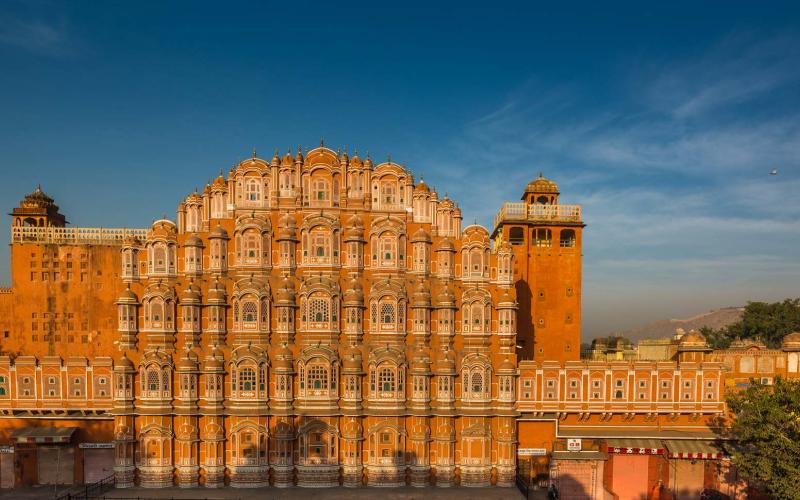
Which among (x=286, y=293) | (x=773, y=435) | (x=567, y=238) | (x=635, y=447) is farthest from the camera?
(x=567, y=238)

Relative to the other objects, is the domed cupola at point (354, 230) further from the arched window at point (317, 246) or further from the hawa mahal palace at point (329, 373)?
the arched window at point (317, 246)

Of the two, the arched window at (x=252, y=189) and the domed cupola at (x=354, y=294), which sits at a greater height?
the arched window at (x=252, y=189)

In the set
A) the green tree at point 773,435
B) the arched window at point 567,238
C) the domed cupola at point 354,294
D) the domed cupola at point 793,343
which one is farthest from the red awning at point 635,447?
the domed cupola at point 354,294

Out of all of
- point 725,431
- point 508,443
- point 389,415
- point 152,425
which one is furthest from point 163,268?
point 725,431

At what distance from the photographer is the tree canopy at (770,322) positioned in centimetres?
5947

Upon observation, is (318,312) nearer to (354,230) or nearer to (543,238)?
(354,230)

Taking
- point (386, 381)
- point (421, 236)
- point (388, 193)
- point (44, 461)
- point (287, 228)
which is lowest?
point (44, 461)

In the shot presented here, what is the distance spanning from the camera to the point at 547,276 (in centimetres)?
3816

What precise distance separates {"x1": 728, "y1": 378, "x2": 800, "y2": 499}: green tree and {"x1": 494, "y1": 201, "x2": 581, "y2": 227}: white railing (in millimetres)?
16781

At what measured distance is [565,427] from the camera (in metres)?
33.0

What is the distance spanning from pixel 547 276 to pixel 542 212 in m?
5.38

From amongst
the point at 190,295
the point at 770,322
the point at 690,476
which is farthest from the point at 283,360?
the point at 770,322

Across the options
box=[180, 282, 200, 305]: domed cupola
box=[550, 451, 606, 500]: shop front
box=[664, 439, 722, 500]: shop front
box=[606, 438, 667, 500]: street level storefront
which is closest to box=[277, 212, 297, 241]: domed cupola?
box=[180, 282, 200, 305]: domed cupola

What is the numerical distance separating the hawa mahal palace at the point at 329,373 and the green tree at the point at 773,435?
371 centimetres
